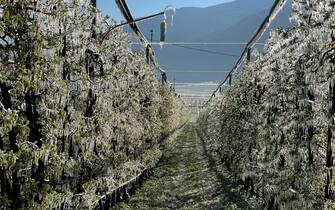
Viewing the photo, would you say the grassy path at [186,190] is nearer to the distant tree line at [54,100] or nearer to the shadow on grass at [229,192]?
the shadow on grass at [229,192]

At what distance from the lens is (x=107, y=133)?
11.3 m

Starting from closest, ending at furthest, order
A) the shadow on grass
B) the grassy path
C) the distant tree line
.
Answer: the distant tree line, the shadow on grass, the grassy path

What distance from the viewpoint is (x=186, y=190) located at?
67.4 ft

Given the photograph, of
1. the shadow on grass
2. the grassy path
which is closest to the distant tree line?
the grassy path

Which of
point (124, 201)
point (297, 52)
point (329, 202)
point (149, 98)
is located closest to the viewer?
point (329, 202)

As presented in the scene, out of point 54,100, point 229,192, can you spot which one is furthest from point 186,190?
point 54,100

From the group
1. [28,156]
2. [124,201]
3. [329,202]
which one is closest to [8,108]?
[28,156]

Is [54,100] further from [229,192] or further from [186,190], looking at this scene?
[186,190]

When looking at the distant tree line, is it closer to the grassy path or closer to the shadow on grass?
the grassy path

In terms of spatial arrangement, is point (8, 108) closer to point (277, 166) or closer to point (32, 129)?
point (32, 129)

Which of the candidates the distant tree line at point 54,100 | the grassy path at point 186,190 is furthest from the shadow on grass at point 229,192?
the distant tree line at point 54,100

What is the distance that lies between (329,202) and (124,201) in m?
10.8

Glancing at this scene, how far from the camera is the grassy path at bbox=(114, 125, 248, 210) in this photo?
17.3 meters

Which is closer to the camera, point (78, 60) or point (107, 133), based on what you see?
point (78, 60)
